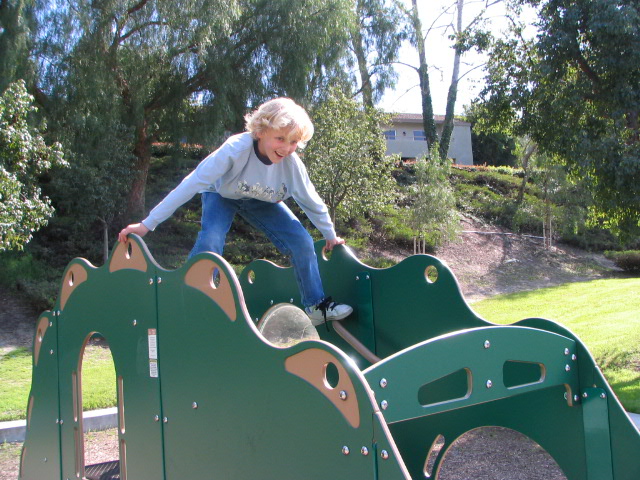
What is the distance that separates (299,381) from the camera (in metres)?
1.88

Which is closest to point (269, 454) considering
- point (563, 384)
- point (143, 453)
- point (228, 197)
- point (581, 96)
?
point (143, 453)

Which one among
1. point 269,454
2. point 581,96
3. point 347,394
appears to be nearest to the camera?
point 347,394

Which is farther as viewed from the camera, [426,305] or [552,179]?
[552,179]

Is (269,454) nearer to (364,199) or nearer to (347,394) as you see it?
(347,394)

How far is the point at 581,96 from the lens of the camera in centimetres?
639

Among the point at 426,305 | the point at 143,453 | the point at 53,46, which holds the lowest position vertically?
the point at 143,453

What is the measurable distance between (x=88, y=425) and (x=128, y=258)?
9.20ft

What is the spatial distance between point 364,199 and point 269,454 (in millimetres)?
12892

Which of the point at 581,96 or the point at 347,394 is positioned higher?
the point at 581,96

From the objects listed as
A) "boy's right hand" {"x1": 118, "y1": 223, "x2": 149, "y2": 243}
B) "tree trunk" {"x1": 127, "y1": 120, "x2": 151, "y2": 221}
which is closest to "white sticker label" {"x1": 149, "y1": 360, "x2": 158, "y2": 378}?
"boy's right hand" {"x1": 118, "y1": 223, "x2": 149, "y2": 243}

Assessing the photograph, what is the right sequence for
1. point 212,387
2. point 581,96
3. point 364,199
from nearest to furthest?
point 212,387 < point 581,96 < point 364,199

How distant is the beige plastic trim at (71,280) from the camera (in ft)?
10.4

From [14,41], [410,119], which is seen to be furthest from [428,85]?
[14,41]

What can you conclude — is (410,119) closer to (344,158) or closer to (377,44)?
(377,44)
